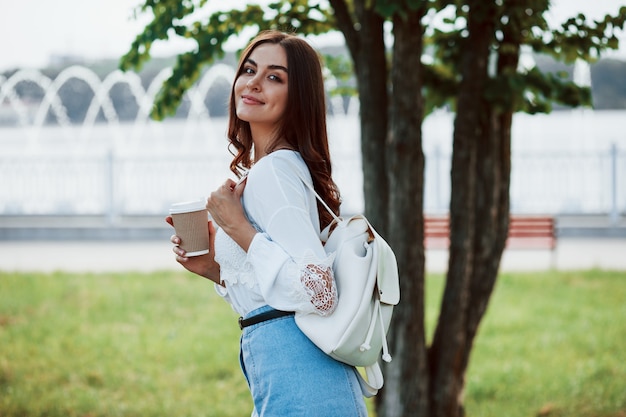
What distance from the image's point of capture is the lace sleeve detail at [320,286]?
5.81ft

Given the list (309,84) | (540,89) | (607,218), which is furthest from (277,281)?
(607,218)

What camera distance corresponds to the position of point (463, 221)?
3.55 m

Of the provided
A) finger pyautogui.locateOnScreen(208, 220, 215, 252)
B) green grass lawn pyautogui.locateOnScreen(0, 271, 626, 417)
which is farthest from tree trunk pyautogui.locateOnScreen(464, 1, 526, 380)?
finger pyautogui.locateOnScreen(208, 220, 215, 252)

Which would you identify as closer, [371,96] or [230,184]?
[230,184]

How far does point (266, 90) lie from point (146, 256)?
7973 mm

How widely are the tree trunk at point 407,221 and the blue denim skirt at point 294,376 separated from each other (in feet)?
5.25

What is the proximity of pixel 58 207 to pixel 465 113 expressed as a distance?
9.57 m

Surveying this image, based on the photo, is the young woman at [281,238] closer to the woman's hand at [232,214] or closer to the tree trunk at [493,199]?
the woman's hand at [232,214]

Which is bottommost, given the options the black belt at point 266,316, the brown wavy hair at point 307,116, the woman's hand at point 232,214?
the black belt at point 266,316

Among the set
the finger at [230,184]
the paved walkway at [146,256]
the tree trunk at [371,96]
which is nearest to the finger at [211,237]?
the finger at [230,184]

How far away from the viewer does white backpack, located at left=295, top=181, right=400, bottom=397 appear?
5.96ft

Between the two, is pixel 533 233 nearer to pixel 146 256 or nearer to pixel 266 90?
pixel 146 256

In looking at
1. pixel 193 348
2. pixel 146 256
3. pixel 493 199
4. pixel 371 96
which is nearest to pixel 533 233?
pixel 193 348

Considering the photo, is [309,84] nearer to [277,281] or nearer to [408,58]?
[277,281]
